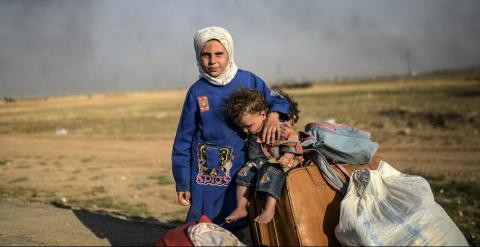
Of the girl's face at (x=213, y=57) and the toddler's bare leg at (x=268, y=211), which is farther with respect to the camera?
the girl's face at (x=213, y=57)

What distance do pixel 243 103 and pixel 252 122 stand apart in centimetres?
16

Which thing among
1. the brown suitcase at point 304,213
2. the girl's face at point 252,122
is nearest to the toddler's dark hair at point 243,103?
the girl's face at point 252,122

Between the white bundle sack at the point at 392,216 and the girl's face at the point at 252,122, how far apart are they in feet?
2.37

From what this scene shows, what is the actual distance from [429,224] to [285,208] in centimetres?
82

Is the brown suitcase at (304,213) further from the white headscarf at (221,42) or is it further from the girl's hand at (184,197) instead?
the white headscarf at (221,42)

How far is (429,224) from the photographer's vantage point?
2.73 m

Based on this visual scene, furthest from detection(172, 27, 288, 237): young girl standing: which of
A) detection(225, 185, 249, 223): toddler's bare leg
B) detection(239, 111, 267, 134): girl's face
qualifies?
detection(225, 185, 249, 223): toddler's bare leg

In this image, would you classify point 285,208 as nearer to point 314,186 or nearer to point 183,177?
point 314,186

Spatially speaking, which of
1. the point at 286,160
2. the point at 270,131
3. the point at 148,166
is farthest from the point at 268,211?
the point at 148,166

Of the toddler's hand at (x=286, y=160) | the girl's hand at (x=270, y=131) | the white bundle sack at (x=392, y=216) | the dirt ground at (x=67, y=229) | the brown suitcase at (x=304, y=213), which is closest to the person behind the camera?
the white bundle sack at (x=392, y=216)

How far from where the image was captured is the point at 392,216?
2.79 metres

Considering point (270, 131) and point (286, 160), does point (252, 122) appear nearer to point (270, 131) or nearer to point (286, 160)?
point (270, 131)

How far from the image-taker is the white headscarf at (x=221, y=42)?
346cm

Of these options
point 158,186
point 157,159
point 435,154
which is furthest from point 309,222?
point 157,159
